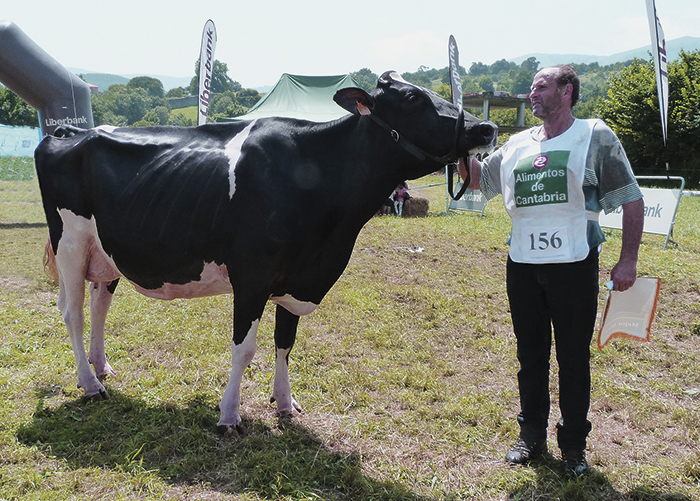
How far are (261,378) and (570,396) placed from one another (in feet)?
7.88

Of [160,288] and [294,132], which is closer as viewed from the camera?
[294,132]

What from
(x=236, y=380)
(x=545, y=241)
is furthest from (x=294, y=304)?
(x=545, y=241)

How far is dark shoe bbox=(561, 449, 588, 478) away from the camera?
9.72ft

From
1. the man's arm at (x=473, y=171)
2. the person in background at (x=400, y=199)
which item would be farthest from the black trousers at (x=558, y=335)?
the person in background at (x=400, y=199)

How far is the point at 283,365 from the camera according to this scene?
3693 mm

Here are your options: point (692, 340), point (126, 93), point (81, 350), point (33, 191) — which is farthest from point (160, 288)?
point (126, 93)

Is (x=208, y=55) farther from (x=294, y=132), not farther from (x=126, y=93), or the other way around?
(x=126, y=93)

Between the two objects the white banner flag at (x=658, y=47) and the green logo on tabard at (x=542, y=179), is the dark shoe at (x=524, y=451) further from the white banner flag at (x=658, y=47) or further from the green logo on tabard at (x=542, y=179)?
the white banner flag at (x=658, y=47)

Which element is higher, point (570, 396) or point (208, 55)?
point (208, 55)

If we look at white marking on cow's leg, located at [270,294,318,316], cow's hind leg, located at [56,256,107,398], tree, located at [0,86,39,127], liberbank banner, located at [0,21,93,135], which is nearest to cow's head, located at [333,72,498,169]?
white marking on cow's leg, located at [270,294,318,316]

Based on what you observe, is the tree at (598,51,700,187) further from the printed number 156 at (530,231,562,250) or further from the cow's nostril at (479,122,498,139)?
the cow's nostril at (479,122,498,139)

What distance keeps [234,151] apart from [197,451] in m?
1.96

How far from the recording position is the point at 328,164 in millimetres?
3258

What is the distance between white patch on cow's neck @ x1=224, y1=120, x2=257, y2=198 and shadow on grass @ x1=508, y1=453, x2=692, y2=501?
251 cm
